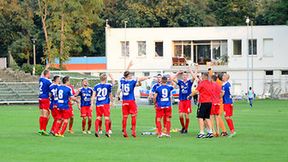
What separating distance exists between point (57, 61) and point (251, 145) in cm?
7891

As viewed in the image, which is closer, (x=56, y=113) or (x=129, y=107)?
(x=129, y=107)

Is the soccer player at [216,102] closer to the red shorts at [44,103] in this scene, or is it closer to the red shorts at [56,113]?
the red shorts at [56,113]

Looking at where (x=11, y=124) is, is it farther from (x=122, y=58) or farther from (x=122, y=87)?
(x=122, y=58)

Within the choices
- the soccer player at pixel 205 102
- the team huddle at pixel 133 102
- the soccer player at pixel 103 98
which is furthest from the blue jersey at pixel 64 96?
the soccer player at pixel 205 102

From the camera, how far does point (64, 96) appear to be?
28.8 metres

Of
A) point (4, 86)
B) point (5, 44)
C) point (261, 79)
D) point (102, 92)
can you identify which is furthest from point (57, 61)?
point (102, 92)

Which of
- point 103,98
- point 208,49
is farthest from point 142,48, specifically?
point 103,98

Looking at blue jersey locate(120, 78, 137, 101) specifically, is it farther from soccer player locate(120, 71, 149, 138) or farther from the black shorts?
the black shorts

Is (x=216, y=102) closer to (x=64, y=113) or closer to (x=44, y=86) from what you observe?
(x=64, y=113)

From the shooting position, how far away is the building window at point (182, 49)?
98.3 m

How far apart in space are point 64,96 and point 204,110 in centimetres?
474

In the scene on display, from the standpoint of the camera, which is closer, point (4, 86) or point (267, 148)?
point (267, 148)

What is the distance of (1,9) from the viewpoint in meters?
95.6

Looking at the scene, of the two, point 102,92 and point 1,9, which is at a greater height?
point 1,9
